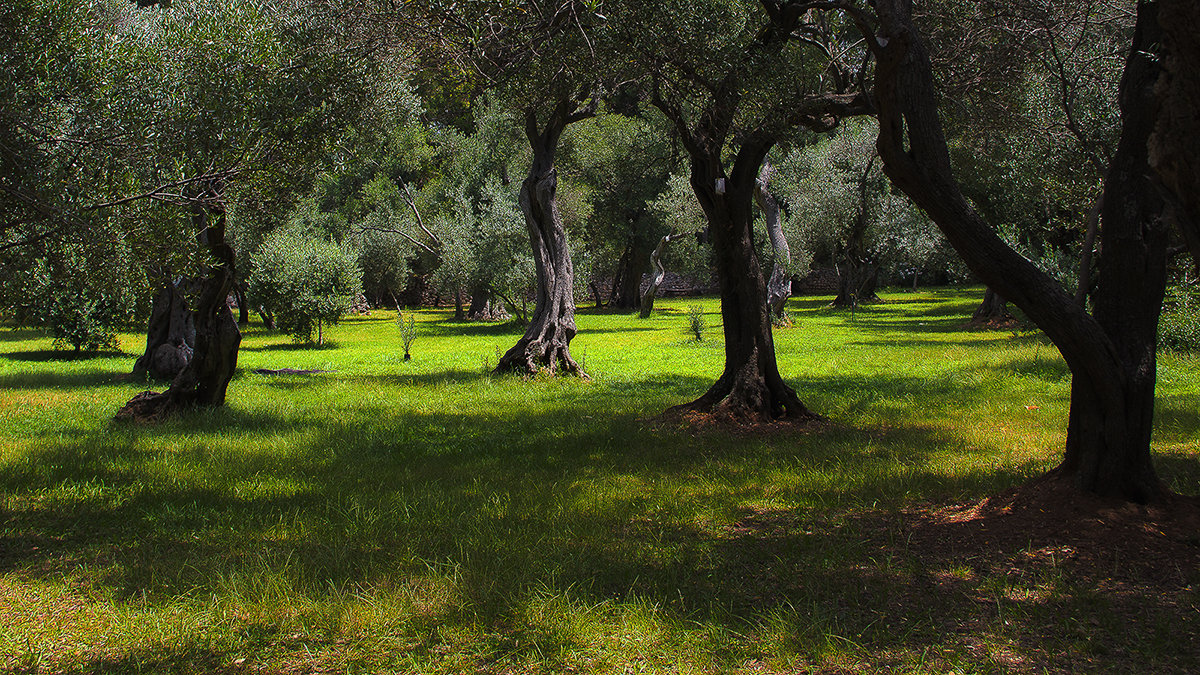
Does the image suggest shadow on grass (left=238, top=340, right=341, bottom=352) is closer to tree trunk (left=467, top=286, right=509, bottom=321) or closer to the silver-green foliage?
the silver-green foliage

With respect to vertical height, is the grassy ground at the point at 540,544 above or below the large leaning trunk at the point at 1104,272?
below

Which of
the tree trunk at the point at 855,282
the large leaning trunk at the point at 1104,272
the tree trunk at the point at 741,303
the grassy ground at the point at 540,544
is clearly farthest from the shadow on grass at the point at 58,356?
the tree trunk at the point at 855,282

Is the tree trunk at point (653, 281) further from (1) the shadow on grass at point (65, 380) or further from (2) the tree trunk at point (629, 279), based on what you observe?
(1) the shadow on grass at point (65, 380)

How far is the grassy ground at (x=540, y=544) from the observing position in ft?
12.4

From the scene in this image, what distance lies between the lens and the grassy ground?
3.78 metres

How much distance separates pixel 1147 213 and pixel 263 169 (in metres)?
8.93

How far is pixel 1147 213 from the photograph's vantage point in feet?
16.4

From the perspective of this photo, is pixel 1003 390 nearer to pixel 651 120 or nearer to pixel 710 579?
pixel 710 579

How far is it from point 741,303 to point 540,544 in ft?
17.4

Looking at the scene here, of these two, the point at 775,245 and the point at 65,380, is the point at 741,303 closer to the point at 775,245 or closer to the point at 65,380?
the point at 65,380

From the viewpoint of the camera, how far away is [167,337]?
1608 cm

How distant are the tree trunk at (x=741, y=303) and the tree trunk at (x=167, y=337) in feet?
36.4

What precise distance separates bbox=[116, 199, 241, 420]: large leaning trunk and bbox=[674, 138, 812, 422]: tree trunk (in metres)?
6.07

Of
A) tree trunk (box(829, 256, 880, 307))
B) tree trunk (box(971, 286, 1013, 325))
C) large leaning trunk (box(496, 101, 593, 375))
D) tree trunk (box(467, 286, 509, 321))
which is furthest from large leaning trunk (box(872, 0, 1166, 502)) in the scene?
tree trunk (box(467, 286, 509, 321))
